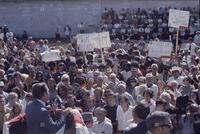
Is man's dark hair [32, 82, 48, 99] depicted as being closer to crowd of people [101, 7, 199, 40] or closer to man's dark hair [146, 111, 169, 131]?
man's dark hair [146, 111, 169, 131]

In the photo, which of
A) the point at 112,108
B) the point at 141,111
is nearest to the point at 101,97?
the point at 112,108

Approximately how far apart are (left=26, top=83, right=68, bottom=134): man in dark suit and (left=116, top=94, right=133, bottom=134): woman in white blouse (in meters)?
2.65

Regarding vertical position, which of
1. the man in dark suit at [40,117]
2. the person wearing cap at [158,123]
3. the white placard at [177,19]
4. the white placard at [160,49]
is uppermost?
the person wearing cap at [158,123]

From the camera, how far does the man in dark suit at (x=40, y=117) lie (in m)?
9.24

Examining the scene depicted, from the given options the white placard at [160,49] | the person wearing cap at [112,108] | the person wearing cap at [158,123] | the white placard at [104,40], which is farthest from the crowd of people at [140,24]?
the person wearing cap at [158,123]

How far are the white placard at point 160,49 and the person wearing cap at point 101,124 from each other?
9409mm

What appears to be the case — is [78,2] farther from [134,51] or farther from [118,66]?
[118,66]

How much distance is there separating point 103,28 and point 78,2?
12.7ft

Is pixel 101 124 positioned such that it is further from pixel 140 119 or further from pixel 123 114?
pixel 140 119

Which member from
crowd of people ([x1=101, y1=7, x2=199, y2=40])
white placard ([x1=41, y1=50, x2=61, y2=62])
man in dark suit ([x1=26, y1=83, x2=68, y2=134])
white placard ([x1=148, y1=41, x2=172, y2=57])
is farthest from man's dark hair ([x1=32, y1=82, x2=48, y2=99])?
crowd of people ([x1=101, y1=7, x2=199, y2=40])

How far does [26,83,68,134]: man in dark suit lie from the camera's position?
9242 mm

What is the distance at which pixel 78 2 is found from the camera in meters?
44.1

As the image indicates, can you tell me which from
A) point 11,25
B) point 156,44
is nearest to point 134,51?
point 156,44

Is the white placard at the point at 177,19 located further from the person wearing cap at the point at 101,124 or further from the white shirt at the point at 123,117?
the person wearing cap at the point at 101,124
